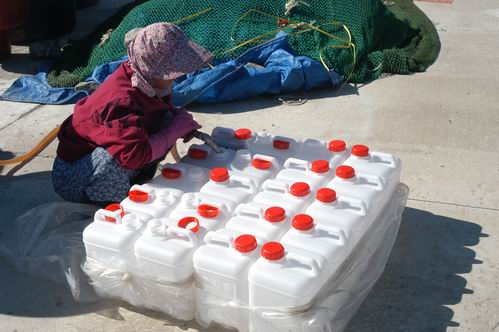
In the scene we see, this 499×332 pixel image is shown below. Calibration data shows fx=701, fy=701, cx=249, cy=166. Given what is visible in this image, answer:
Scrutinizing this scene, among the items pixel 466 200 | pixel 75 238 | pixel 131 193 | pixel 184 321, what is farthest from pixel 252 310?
pixel 466 200

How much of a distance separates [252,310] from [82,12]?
619 centimetres

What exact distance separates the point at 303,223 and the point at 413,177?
1.47 m

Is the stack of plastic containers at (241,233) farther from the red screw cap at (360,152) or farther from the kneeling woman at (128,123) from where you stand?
the kneeling woman at (128,123)

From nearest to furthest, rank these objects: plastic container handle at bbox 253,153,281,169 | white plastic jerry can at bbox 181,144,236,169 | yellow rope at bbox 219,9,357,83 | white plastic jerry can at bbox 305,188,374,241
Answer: white plastic jerry can at bbox 305,188,374,241
plastic container handle at bbox 253,153,281,169
white plastic jerry can at bbox 181,144,236,169
yellow rope at bbox 219,9,357,83

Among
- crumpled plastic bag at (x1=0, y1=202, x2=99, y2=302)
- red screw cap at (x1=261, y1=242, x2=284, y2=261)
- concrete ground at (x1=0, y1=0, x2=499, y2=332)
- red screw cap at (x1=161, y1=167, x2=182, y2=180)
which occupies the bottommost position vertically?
concrete ground at (x1=0, y1=0, x2=499, y2=332)

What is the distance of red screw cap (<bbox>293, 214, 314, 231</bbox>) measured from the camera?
2.61 m

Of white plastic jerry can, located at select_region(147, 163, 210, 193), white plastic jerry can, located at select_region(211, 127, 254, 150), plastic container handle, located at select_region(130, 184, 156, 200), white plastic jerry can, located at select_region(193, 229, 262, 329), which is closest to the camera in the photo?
white plastic jerry can, located at select_region(193, 229, 262, 329)

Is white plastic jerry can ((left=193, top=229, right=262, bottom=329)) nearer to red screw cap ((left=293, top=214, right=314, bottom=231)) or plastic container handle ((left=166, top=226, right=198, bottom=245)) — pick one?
plastic container handle ((left=166, top=226, right=198, bottom=245))

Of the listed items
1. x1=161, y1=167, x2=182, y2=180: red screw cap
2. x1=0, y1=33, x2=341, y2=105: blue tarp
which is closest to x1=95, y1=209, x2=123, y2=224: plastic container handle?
x1=161, y1=167, x2=182, y2=180: red screw cap

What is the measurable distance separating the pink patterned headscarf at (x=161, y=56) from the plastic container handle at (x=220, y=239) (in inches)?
33.1

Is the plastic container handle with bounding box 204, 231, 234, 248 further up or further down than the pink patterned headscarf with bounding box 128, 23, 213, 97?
further down

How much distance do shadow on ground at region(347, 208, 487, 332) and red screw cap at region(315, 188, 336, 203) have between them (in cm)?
46

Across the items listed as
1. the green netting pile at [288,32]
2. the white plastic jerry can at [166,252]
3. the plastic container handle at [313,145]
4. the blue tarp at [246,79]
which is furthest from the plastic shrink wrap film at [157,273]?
the green netting pile at [288,32]

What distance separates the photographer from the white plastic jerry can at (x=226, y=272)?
247cm
